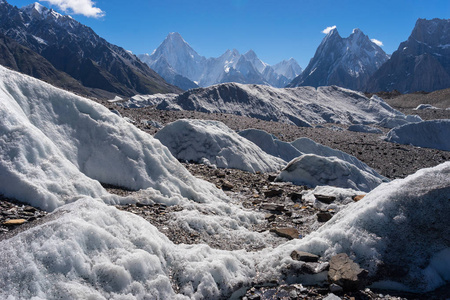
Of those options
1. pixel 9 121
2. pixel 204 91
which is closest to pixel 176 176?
pixel 9 121

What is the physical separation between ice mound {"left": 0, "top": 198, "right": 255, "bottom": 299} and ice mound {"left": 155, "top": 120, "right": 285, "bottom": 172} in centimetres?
1052

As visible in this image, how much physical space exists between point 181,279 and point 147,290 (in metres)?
0.68

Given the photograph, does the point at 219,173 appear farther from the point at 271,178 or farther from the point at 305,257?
the point at 305,257

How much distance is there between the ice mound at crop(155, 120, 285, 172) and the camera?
16812mm

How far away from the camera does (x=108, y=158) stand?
9.55 m

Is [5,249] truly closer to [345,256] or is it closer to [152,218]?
[152,218]

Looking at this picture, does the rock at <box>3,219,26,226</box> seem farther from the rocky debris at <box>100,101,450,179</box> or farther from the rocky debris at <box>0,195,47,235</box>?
the rocky debris at <box>100,101,450,179</box>

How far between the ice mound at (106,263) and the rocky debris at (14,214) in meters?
0.89

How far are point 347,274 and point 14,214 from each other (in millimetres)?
6171

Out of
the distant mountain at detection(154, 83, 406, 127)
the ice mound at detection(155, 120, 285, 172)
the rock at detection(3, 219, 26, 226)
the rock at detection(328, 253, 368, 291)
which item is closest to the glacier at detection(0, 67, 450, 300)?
the rock at detection(328, 253, 368, 291)

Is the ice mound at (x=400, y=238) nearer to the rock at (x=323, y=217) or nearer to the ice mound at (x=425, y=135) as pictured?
the rock at (x=323, y=217)

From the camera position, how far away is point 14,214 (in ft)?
20.0

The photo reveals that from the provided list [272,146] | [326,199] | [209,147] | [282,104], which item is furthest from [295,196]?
[282,104]

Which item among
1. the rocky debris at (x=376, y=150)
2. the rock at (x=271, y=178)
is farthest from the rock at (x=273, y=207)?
the rocky debris at (x=376, y=150)
